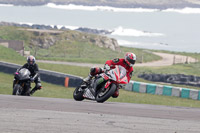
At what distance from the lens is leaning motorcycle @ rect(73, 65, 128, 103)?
11.9 m

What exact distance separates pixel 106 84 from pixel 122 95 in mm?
12220

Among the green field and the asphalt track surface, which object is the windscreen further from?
the green field

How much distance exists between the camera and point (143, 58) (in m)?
73.2

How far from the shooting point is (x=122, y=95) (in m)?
24.1

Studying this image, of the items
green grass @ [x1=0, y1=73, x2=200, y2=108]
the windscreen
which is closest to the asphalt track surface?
the windscreen

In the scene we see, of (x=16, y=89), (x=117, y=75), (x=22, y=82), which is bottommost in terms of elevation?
(x=16, y=89)

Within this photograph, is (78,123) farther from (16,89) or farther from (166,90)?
(166,90)

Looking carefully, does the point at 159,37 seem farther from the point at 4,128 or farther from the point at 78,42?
the point at 4,128

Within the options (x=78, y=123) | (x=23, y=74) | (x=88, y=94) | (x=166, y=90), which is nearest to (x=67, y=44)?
(x=166, y=90)

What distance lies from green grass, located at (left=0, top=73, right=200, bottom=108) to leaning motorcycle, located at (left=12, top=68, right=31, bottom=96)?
4799 millimetres

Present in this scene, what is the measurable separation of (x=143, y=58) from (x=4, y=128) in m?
67.4

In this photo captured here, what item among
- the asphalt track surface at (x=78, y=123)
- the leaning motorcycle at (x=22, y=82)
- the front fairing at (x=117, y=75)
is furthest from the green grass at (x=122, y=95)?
the asphalt track surface at (x=78, y=123)

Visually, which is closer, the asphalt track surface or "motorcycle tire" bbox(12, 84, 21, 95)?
the asphalt track surface

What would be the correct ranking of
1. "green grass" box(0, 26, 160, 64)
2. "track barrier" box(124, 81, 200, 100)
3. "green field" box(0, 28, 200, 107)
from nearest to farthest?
"green field" box(0, 28, 200, 107), "track barrier" box(124, 81, 200, 100), "green grass" box(0, 26, 160, 64)
